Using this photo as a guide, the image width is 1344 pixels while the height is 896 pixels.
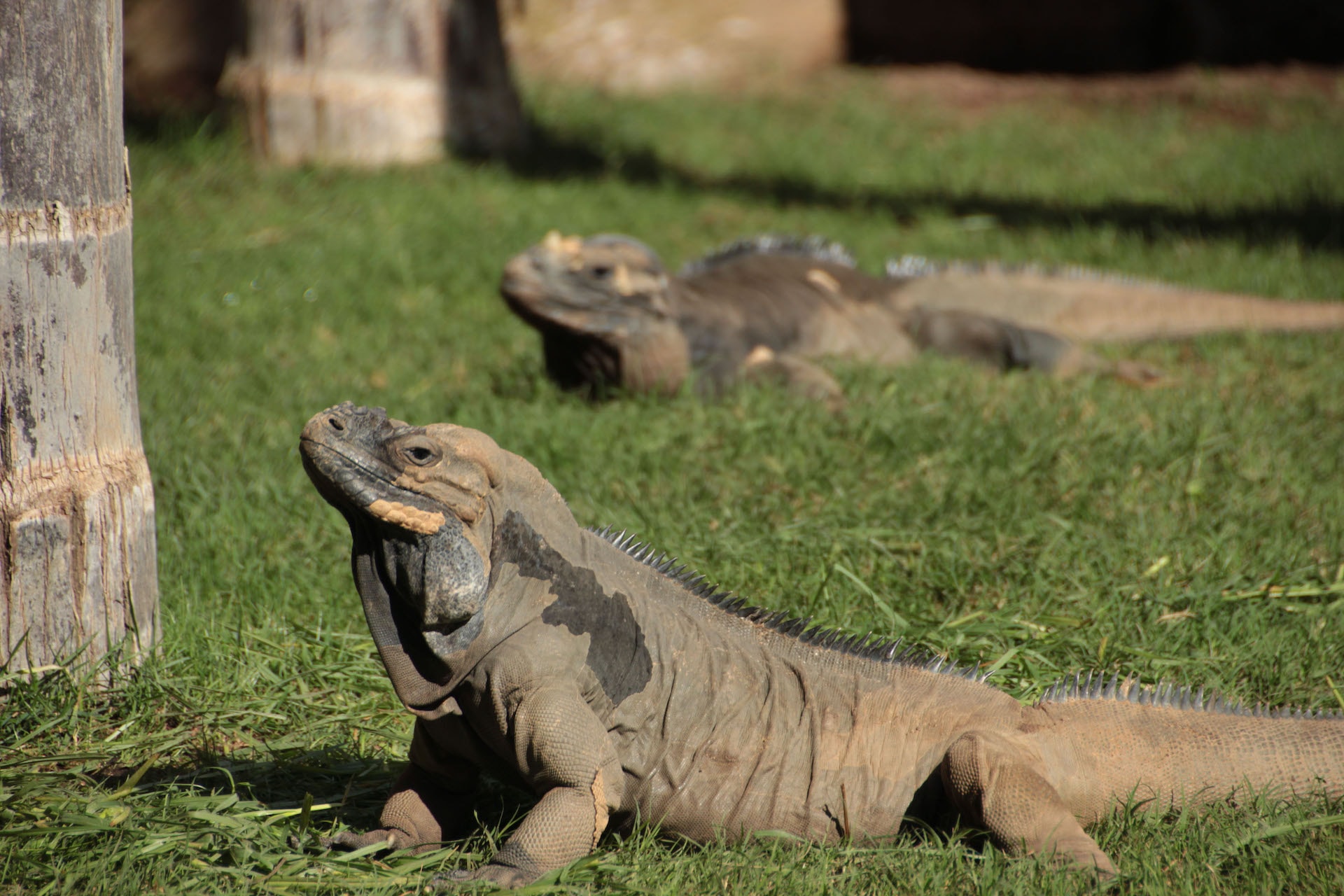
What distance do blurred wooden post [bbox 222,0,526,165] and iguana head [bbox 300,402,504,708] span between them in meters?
6.33

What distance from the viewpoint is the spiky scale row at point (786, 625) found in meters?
2.79

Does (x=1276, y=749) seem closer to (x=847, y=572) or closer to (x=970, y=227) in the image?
(x=847, y=572)

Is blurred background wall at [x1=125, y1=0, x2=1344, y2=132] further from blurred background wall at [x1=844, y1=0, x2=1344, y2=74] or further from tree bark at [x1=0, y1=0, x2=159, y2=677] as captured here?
tree bark at [x1=0, y1=0, x2=159, y2=677]

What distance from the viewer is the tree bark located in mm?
2863

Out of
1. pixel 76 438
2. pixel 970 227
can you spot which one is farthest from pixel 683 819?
pixel 970 227

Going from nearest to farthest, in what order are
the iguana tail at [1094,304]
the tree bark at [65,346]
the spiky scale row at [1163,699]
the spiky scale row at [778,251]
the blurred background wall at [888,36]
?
the spiky scale row at [1163,699], the tree bark at [65,346], the iguana tail at [1094,304], the spiky scale row at [778,251], the blurred background wall at [888,36]

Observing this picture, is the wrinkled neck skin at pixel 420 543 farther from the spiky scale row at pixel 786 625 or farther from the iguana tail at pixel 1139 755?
the iguana tail at pixel 1139 755

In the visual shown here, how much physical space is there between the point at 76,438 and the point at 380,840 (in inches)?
49.5

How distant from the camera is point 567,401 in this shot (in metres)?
5.29

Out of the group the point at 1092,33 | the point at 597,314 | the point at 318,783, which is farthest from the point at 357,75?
the point at 1092,33

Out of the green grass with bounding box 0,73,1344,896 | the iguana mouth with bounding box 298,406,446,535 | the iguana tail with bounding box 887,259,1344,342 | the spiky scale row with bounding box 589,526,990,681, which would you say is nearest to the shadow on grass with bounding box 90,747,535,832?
the green grass with bounding box 0,73,1344,896

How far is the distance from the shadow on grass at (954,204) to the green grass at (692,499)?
6cm

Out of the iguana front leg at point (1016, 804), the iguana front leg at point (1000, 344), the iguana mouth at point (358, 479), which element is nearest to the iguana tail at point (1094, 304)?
the iguana front leg at point (1000, 344)

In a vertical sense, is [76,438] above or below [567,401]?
above
